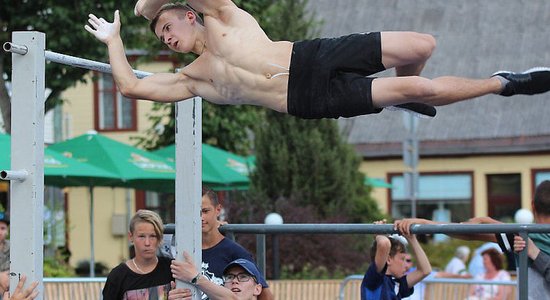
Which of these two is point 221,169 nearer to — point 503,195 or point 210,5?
point 503,195

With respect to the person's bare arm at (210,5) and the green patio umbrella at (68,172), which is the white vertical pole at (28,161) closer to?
the person's bare arm at (210,5)

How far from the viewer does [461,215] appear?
93.1 feet

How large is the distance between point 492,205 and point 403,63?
75.8 ft

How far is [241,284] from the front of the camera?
6.76 m

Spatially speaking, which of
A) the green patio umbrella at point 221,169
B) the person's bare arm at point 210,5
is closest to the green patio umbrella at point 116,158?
the green patio umbrella at point 221,169

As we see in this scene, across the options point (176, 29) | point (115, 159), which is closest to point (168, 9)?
point (176, 29)

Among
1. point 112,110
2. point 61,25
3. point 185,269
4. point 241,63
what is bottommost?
point 185,269

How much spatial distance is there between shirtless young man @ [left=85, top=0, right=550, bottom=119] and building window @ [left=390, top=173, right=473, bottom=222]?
2272 centimetres

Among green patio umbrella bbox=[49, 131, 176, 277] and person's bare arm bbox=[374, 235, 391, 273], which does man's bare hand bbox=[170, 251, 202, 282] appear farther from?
green patio umbrella bbox=[49, 131, 176, 277]

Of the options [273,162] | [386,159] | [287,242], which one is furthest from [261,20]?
[386,159]

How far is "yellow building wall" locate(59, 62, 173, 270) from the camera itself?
99.6 feet

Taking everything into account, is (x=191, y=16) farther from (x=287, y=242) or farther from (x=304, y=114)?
(x=287, y=242)

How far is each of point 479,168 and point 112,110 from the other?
9.39 m

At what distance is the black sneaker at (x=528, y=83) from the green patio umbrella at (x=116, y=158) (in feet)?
37.2
